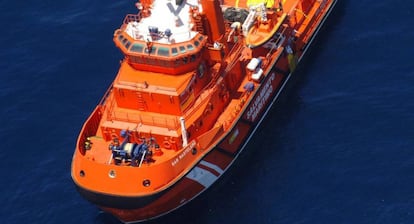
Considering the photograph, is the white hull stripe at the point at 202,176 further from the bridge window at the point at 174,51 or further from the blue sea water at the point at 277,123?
the bridge window at the point at 174,51

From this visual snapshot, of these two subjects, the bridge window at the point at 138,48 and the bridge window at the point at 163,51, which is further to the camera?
the bridge window at the point at 138,48

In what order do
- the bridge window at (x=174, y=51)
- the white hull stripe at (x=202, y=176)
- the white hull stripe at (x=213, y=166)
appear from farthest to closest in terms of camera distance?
the white hull stripe at (x=213, y=166) < the white hull stripe at (x=202, y=176) < the bridge window at (x=174, y=51)

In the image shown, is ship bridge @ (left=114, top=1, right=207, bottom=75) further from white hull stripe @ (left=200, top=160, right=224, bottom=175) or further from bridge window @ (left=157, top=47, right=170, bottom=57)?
white hull stripe @ (left=200, top=160, right=224, bottom=175)

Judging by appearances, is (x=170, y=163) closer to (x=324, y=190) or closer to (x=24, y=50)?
(x=324, y=190)

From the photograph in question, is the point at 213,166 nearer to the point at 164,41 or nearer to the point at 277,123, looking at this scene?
the point at 277,123

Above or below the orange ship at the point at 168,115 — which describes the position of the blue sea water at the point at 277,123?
below

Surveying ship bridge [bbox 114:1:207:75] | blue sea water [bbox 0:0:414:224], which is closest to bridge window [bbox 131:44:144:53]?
ship bridge [bbox 114:1:207:75]

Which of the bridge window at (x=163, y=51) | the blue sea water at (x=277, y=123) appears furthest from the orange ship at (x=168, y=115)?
the blue sea water at (x=277, y=123)

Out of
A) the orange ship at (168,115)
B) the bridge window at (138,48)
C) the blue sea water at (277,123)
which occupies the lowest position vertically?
the blue sea water at (277,123)
